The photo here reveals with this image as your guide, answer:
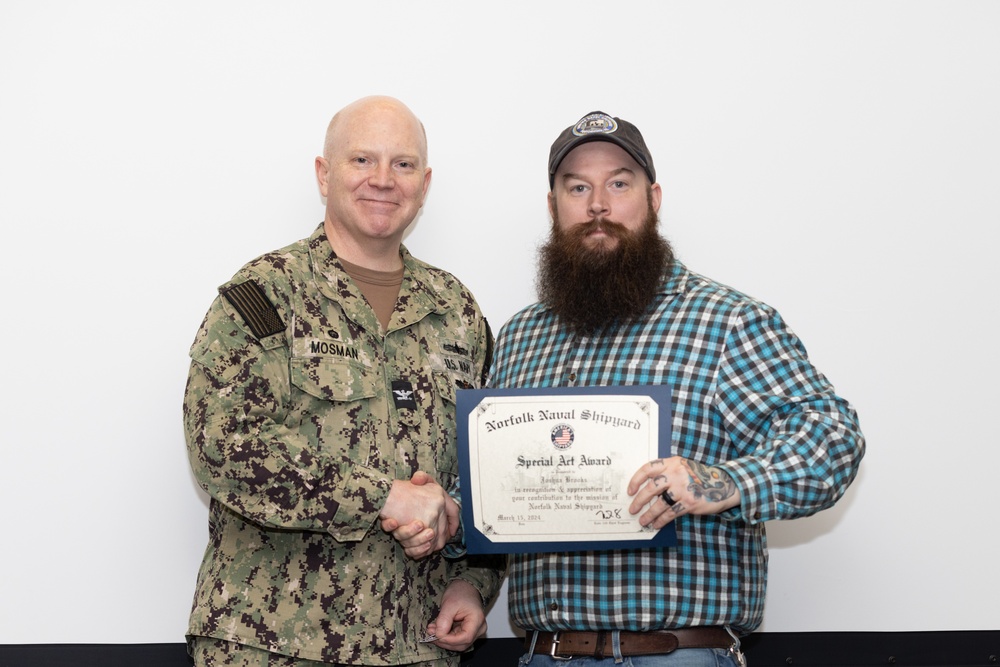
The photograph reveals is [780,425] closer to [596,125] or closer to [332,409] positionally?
[596,125]

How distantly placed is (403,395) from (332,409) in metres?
0.21

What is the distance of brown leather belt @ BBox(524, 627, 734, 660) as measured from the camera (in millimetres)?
2301

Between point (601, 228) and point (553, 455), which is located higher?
point (601, 228)

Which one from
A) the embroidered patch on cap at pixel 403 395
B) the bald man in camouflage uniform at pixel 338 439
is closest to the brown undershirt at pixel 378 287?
the bald man in camouflage uniform at pixel 338 439

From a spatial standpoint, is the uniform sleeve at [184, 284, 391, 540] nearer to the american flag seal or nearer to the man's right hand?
the man's right hand

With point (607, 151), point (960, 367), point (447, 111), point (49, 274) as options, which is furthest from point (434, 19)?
point (960, 367)

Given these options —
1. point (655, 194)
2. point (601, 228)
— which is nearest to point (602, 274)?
point (601, 228)

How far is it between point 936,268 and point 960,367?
0.33 m

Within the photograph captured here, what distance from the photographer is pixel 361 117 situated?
9.43 ft

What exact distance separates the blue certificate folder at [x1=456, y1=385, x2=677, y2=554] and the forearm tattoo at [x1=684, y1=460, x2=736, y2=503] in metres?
0.08

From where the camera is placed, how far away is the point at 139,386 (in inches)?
126

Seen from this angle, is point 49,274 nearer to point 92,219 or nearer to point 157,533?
point 92,219

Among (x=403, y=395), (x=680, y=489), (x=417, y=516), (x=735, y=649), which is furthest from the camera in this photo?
(x=403, y=395)

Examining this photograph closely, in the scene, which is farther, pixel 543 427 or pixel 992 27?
pixel 992 27
